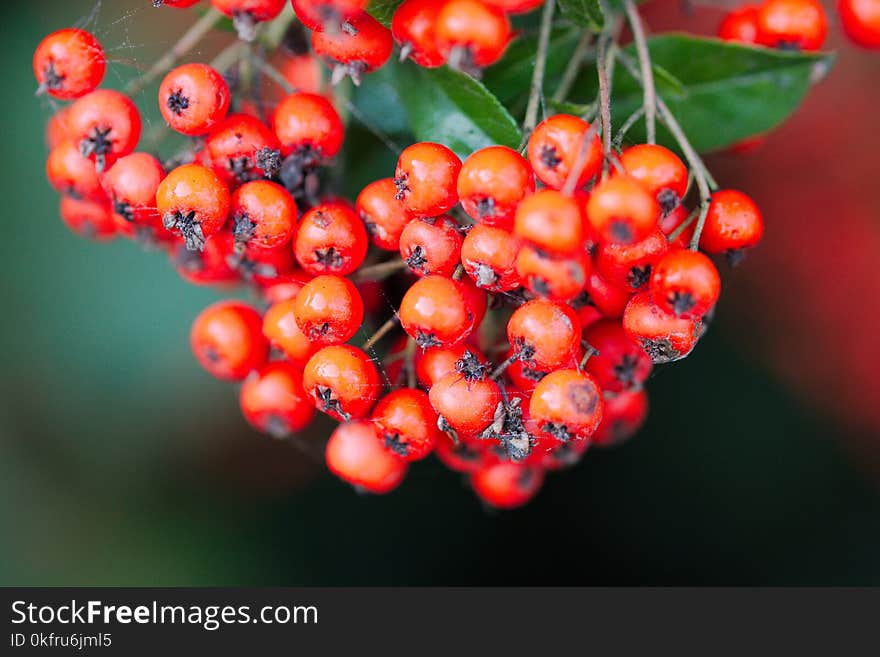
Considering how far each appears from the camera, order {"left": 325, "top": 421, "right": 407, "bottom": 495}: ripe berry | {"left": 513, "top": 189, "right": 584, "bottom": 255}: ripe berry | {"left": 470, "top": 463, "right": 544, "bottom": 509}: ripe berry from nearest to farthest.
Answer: {"left": 513, "top": 189, "right": 584, "bottom": 255}: ripe berry < {"left": 325, "top": 421, "right": 407, "bottom": 495}: ripe berry < {"left": 470, "top": 463, "right": 544, "bottom": 509}: ripe berry

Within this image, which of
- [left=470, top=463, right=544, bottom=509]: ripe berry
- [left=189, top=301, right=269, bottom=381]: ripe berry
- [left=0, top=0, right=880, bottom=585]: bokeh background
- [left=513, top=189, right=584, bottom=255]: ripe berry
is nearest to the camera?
[left=513, top=189, right=584, bottom=255]: ripe berry

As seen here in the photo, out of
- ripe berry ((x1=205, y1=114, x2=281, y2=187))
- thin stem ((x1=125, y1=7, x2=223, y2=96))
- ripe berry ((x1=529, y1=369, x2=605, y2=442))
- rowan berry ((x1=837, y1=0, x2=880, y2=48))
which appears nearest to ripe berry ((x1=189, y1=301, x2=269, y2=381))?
ripe berry ((x1=205, y1=114, x2=281, y2=187))

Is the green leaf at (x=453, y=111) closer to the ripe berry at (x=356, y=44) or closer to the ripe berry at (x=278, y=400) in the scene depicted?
the ripe berry at (x=356, y=44)

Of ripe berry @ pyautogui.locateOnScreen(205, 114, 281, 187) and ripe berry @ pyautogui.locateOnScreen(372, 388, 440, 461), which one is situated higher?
ripe berry @ pyautogui.locateOnScreen(205, 114, 281, 187)

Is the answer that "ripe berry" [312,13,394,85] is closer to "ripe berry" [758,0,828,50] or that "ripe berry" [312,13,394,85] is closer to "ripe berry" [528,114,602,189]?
"ripe berry" [528,114,602,189]

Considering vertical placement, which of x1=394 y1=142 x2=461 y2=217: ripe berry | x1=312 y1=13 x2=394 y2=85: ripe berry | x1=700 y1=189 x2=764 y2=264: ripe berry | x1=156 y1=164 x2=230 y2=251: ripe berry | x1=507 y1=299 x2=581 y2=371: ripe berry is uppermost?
x1=312 y1=13 x2=394 y2=85: ripe berry

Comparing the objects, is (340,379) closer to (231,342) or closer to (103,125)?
(231,342)

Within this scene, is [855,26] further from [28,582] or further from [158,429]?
[28,582]
